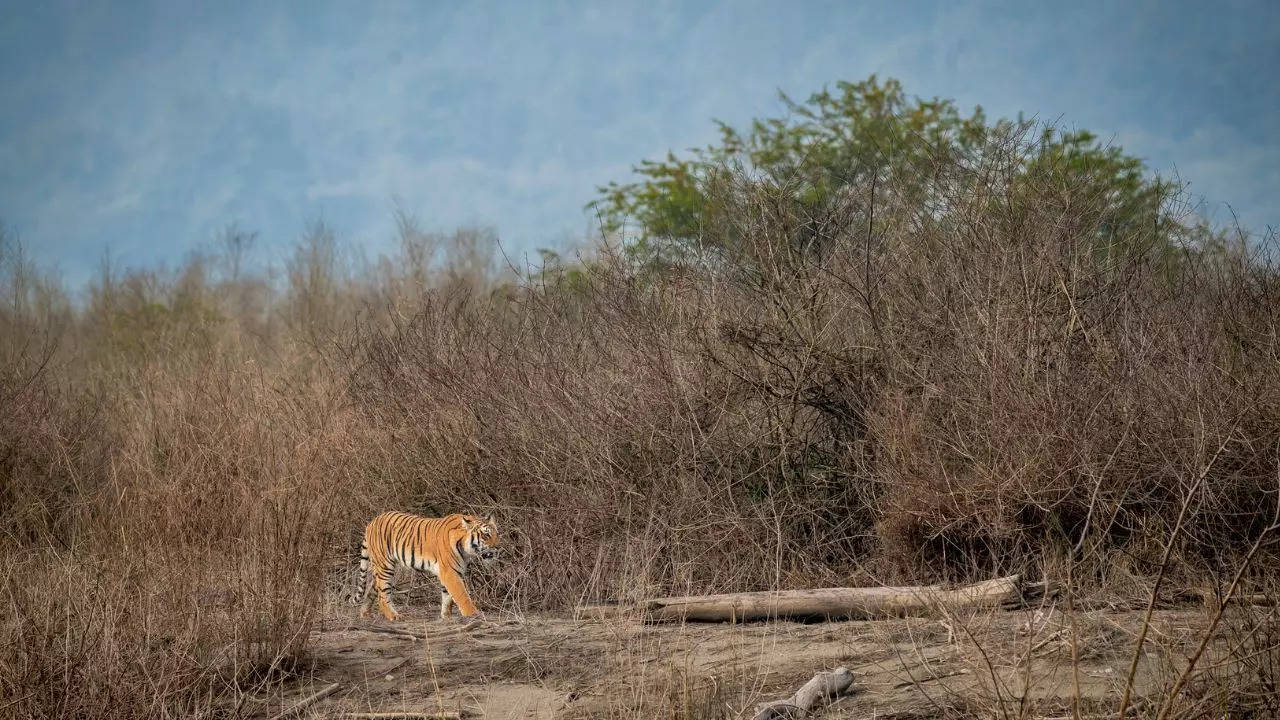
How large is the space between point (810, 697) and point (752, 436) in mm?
3712

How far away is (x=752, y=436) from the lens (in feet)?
27.5

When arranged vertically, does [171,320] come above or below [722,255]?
above

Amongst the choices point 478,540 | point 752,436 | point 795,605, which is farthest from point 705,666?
point 752,436

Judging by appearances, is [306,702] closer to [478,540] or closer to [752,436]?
[478,540]

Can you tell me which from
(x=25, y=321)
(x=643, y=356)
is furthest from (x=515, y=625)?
(x=25, y=321)

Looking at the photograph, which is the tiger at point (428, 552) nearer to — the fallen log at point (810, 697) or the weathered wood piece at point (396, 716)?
the weathered wood piece at point (396, 716)

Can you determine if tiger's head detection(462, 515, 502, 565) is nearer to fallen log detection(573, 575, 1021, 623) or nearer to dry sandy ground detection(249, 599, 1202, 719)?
dry sandy ground detection(249, 599, 1202, 719)

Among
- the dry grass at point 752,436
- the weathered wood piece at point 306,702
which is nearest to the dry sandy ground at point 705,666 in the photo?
the weathered wood piece at point 306,702

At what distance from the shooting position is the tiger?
7043 mm

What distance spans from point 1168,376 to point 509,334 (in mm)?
5404

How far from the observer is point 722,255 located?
8.66 m

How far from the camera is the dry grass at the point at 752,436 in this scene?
6.48 meters

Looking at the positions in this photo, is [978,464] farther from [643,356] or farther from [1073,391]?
[643,356]

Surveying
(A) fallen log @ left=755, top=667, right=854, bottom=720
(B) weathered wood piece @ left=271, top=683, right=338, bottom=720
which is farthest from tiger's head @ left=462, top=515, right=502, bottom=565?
(A) fallen log @ left=755, top=667, right=854, bottom=720
